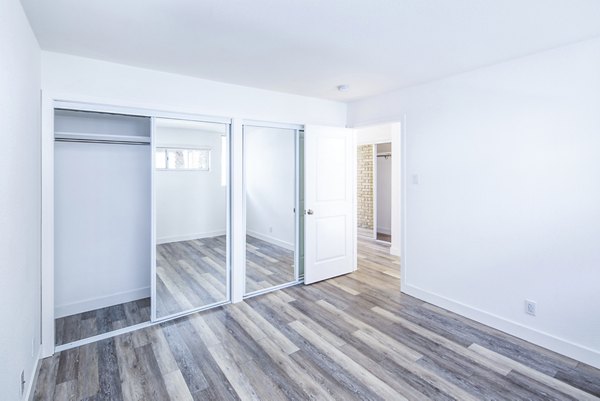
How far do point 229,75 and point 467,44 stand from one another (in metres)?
2.13

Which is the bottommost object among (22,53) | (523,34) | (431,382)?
(431,382)

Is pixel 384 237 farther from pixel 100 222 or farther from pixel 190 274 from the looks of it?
pixel 100 222

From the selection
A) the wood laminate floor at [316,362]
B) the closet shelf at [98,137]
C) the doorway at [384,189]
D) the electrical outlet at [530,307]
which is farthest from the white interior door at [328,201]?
the doorway at [384,189]

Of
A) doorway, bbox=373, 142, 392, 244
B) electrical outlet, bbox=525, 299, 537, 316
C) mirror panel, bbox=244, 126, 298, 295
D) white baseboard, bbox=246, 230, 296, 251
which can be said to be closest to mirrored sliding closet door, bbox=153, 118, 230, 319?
mirror panel, bbox=244, 126, 298, 295

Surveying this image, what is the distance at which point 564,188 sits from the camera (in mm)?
2451

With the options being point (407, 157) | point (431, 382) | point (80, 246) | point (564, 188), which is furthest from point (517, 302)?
point (80, 246)

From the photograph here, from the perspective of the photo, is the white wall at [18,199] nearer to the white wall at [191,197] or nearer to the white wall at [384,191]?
the white wall at [191,197]

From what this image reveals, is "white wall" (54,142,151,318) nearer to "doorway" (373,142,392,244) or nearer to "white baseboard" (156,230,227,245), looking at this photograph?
"white baseboard" (156,230,227,245)

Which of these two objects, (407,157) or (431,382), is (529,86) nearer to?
(407,157)

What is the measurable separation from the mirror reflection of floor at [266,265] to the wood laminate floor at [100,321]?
3.96ft

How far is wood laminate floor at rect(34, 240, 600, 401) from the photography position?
80.7 inches

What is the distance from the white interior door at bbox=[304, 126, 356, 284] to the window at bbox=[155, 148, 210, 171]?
1.24 metres

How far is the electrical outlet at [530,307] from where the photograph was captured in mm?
2647

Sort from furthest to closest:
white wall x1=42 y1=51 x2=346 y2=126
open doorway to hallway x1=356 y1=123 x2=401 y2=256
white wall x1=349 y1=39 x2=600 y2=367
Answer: open doorway to hallway x1=356 y1=123 x2=401 y2=256
white wall x1=42 y1=51 x2=346 y2=126
white wall x1=349 y1=39 x2=600 y2=367
